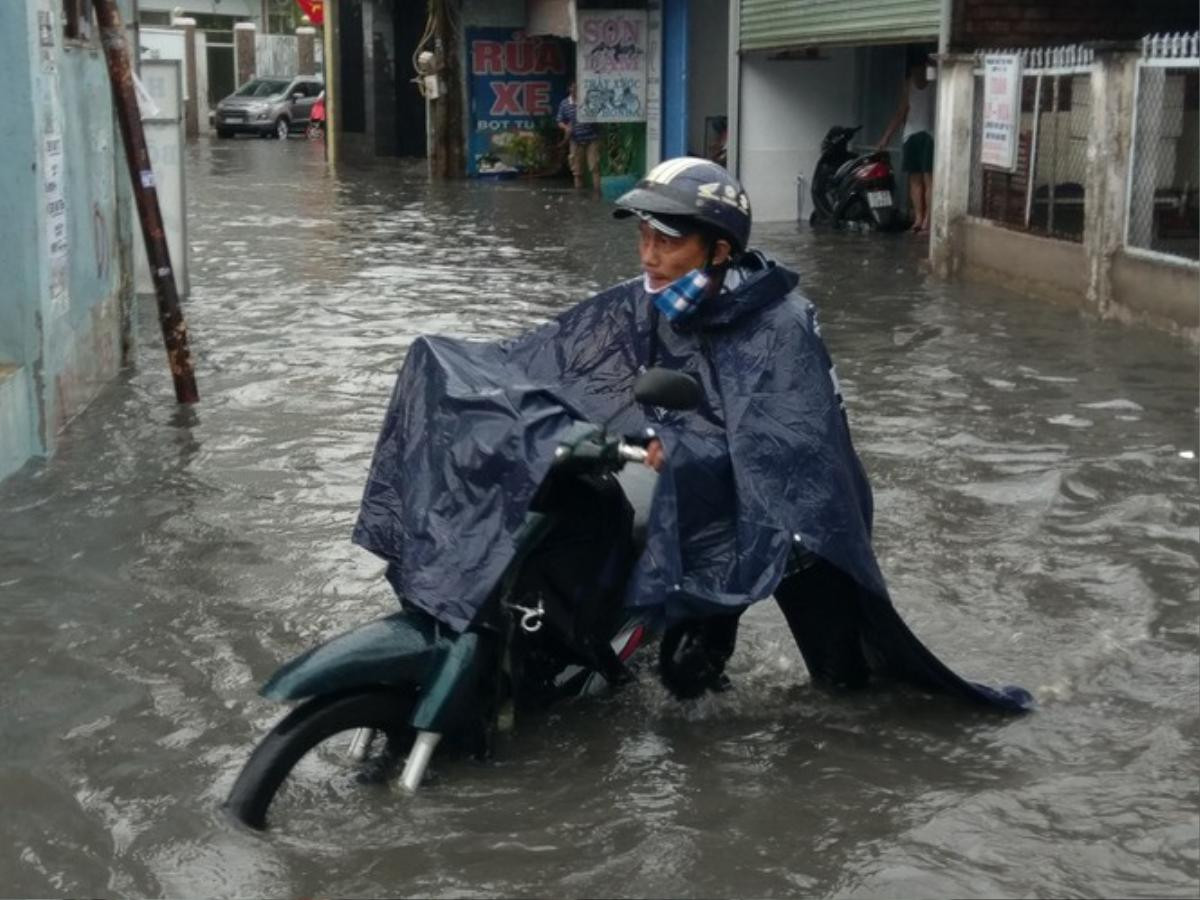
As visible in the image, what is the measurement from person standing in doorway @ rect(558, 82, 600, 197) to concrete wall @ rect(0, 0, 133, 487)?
641 inches

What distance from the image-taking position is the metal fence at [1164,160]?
11.7m

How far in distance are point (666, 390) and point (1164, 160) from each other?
27.6 feet

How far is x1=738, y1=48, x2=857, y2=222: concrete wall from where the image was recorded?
20859mm

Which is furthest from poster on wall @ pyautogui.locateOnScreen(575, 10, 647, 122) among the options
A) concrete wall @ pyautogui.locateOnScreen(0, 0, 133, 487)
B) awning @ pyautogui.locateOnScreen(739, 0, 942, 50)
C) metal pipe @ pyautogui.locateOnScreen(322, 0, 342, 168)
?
concrete wall @ pyautogui.locateOnScreen(0, 0, 133, 487)

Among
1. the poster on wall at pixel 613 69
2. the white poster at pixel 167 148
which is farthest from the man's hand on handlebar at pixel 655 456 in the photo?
the poster on wall at pixel 613 69

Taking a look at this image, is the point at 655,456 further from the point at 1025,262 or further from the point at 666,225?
the point at 1025,262

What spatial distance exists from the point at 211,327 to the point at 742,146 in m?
9.54

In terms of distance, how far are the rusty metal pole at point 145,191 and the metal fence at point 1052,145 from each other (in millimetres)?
6149

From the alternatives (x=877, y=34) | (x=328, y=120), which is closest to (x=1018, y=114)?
(x=877, y=34)

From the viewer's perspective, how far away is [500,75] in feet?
102

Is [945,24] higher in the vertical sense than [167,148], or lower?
higher

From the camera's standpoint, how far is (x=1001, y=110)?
541 inches

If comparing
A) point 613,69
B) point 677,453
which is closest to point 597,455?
point 677,453

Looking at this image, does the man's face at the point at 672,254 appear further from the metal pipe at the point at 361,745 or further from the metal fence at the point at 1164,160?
the metal fence at the point at 1164,160
